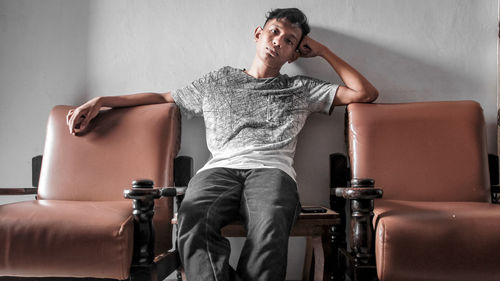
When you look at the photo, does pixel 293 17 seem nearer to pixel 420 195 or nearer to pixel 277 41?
pixel 277 41

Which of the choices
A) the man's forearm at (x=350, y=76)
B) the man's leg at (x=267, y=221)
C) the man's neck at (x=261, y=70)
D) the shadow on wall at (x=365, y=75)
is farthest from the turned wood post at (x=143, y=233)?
the man's forearm at (x=350, y=76)

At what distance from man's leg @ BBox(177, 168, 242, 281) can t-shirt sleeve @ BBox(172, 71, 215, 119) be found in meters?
0.47

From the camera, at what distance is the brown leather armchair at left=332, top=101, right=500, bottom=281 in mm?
1180

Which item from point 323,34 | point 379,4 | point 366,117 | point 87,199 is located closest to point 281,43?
point 323,34

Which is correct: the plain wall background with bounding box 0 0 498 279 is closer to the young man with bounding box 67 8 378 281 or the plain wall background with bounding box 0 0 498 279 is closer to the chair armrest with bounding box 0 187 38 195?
the young man with bounding box 67 8 378 281

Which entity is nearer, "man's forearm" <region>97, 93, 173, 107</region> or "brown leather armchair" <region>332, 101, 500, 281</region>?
"brown leather armchair" <region>332, 101, 500, 281</region>

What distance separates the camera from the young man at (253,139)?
1227mm

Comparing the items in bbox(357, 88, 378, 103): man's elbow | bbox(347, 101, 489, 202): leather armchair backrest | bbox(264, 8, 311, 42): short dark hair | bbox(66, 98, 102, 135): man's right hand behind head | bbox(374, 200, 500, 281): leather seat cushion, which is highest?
bbox(264, 8, 311, 42): short dark hair

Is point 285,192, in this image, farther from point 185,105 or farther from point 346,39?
point 346,39

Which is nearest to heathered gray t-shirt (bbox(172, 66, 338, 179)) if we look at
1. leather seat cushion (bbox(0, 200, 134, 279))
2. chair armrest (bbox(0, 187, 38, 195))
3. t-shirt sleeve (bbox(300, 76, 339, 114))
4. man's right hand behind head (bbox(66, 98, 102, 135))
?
t-shirt sleeve (bbox(300, 76, 339, 114))

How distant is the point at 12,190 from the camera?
165 cm

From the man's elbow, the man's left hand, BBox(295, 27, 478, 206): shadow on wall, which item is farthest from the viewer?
BBox(295, 27, 478, 206): shadow on wall

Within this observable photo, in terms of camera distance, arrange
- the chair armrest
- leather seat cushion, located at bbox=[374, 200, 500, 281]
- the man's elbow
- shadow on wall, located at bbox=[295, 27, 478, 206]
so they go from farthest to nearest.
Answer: shadow on wall, located at bbox=[295, 27, 478, 206] < the man's elbow < the chair armrest < leather seat cushion, located at bbox=[374, 200, 500, 281]

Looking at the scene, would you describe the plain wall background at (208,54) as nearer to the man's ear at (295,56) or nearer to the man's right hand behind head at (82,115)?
the man's ear at (295,56)
